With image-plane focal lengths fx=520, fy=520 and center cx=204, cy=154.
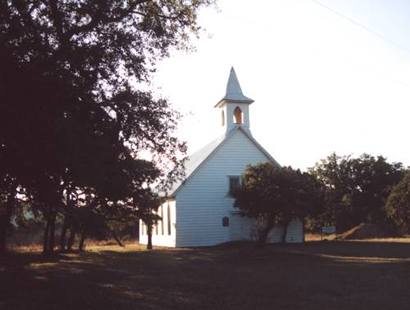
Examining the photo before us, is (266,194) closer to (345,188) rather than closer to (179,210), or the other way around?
(179,210)

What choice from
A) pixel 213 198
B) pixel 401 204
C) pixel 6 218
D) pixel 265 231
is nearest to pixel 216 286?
pixel 6 218

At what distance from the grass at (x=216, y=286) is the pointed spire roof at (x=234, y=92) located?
71.5ft

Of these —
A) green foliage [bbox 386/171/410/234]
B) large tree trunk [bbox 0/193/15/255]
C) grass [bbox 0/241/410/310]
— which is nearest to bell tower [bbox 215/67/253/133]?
green foliage [bbox 386/171/410/234]

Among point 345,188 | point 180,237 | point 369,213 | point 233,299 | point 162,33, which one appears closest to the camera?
point 233,299

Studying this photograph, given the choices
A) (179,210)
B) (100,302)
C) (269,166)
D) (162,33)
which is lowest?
(100,302)

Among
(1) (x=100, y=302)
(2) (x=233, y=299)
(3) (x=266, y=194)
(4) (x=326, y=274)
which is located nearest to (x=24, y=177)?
(1) (x=100, y=302)

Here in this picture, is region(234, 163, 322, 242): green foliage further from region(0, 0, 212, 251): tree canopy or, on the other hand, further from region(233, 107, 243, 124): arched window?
region(0, 0, 212, 251): tree canopy

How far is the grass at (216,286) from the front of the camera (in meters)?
11.1

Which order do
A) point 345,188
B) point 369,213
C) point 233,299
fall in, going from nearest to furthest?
point 233,299 < point 369,213 < point 345,188

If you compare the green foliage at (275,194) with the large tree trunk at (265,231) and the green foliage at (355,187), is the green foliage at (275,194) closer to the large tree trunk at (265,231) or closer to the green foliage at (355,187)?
the large tree trunk at (265,231)

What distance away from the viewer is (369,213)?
6009cm

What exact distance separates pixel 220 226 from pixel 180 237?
312 cm

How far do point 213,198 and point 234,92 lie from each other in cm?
949

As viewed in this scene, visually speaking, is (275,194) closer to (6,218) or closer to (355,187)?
(6,218)
